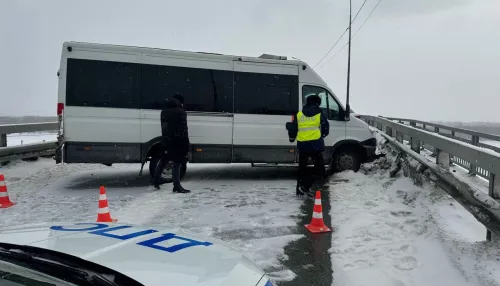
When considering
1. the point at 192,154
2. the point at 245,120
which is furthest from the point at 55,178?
the point at 245,120

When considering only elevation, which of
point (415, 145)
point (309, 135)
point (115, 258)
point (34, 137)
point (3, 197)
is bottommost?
point (3, 197)

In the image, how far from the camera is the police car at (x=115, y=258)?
5.41 ft

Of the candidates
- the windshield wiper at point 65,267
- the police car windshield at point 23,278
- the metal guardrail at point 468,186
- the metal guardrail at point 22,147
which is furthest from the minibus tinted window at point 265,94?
the police car windshield at point 23,278

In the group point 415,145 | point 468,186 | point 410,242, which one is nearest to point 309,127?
point 415,145

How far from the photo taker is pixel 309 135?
7.23 metres

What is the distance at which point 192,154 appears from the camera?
868 cm

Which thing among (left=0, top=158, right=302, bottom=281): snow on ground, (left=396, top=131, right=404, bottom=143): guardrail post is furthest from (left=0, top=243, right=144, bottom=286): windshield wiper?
(left=396, top=131, right=404, bottom=143): guardrail post

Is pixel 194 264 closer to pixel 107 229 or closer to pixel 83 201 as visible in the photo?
pixel 107 229

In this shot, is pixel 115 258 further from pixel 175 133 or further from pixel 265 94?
pixel 265 94

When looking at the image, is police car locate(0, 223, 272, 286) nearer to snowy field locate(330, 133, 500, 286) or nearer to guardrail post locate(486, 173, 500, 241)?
snowy field locate(330, 133, 500, 286)

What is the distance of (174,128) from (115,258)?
576cm

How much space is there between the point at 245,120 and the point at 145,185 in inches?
107

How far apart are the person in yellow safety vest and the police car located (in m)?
4.82

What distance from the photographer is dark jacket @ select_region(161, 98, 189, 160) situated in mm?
7543
